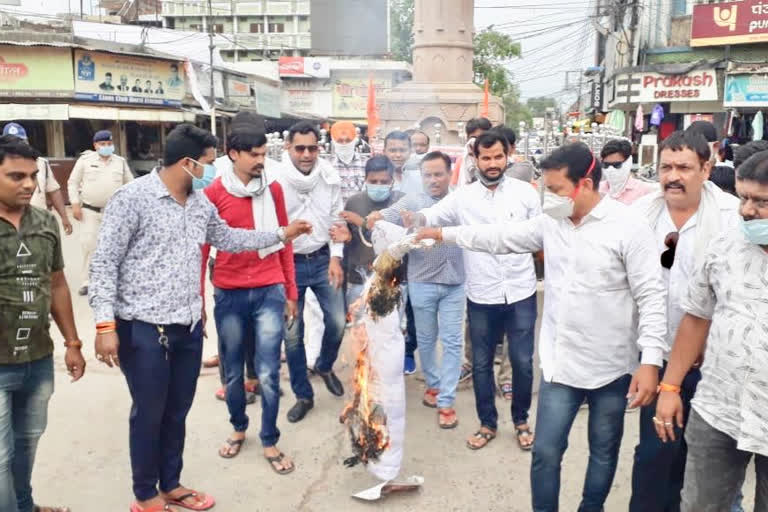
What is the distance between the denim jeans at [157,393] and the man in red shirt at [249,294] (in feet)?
1.59

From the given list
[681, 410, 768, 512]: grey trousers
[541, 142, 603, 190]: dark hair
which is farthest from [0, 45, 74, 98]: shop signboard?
[681, 410, 768, 512]: grey trousers

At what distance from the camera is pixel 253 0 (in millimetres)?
53719

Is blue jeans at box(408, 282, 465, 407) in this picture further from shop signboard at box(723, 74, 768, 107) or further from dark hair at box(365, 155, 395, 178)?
shop signboard at box(723, 74, 768, 107)

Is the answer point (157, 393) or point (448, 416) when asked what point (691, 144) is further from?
point (157, 393)

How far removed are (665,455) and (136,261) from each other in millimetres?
2458

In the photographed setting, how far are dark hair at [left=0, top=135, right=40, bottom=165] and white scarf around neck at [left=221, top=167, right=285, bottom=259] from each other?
3.81 ft

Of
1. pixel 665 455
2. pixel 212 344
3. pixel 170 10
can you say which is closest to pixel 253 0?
pixel 170 10

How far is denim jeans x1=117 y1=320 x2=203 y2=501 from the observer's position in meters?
2.92

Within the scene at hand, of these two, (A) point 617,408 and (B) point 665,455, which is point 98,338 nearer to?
(A) point 617,408

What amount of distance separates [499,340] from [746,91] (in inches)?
661

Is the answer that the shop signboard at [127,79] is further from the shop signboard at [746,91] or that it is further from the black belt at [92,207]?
the shop signboard at [746,91]

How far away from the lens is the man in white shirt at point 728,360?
207cm

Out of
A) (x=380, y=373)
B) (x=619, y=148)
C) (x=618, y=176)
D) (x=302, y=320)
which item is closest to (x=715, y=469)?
(x=380, y=373)

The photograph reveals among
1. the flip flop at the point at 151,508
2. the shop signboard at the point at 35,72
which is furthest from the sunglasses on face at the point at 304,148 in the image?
the shop signboard at the point at 35,72
